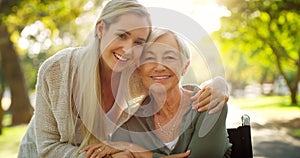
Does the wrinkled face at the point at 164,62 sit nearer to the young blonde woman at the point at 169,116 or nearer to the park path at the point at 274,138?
the young blonde woman at the point at 169,116

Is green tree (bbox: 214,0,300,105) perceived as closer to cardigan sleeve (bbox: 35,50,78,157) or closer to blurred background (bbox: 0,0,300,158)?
blurred background (bbox: 0,0,300,158)

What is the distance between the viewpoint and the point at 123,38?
2633 millimetres

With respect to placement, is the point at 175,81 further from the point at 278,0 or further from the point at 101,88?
the point at 278,0

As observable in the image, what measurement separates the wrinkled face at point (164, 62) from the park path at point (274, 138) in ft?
10.9

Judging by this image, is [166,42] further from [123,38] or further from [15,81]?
[15,81]

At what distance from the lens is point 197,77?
299 cm

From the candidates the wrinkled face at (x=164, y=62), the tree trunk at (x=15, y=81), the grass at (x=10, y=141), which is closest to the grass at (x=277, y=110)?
the grass at (x=10, y=141)

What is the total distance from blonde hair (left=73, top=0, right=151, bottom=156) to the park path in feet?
11.4

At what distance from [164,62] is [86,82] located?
19.5 inches

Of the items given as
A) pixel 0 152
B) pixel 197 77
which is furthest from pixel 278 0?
pixel 197 77

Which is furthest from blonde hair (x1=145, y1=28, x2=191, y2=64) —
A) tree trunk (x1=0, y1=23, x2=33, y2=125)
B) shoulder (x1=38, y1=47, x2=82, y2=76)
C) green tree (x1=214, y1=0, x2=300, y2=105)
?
tree trunk (x1=0, y1=23, x2=33, y2=125)

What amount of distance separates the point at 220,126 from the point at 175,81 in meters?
0.44

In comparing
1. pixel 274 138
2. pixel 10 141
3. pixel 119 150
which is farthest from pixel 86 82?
pixel 10 141

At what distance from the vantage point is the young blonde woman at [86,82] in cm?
260
